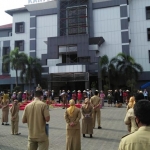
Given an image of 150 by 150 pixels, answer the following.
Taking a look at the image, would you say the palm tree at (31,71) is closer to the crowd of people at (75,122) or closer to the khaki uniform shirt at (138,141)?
the crowd of people at (75,122)

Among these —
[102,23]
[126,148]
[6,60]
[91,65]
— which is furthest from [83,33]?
[126,148]

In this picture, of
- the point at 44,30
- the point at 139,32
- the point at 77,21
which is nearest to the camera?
the point at 139,32

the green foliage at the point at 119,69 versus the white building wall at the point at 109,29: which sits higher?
the white building wall at the point at 109,29

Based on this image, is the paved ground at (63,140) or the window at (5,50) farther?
the window at (5,50)

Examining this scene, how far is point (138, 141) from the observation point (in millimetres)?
1979

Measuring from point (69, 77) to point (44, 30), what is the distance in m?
11.1

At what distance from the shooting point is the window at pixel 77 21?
3325cm

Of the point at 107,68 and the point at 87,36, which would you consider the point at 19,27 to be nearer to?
the point at 87,36

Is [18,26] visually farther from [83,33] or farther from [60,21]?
[83,33]

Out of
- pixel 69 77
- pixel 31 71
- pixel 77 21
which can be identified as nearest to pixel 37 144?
pixel 69 77

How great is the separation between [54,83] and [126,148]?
Answer: 96.2 feet

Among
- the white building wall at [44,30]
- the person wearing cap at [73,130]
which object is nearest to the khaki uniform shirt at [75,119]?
the person wearing cap at [73,130]

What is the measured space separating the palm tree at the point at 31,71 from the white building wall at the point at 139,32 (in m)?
14.7

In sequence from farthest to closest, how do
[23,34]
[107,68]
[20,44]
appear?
[20,44], [23,34], [107,68]
